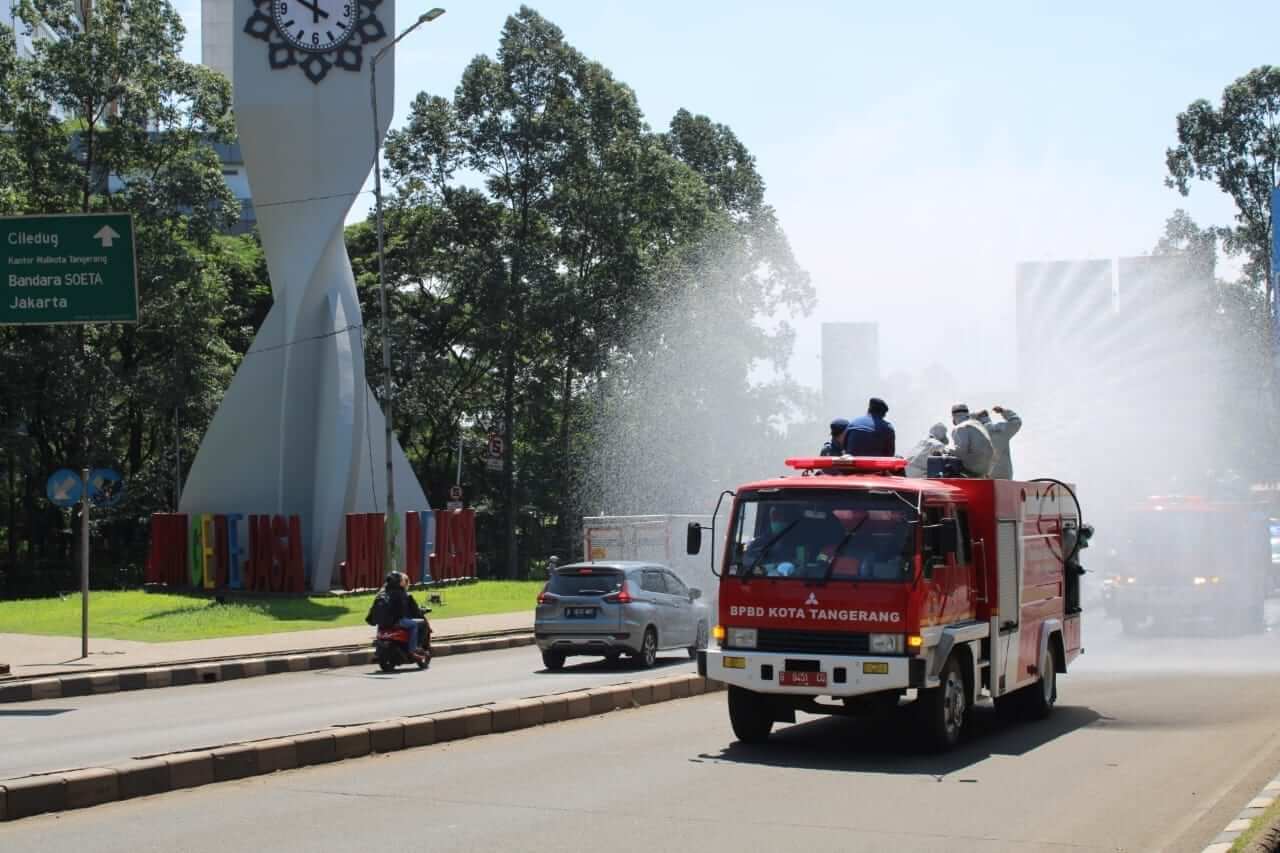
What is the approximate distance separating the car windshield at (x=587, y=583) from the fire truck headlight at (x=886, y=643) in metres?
9.64

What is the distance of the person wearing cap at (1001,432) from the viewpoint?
1485 centimetres

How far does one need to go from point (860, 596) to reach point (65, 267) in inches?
521

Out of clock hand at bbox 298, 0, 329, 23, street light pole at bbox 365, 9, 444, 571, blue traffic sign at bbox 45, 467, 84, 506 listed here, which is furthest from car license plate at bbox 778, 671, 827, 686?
clock hand at bbox 298, 0, 329, 23

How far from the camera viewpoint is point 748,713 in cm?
1300

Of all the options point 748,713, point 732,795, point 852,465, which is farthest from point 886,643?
point 732,795

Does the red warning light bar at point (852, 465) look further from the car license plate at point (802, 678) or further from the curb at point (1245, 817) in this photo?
the curb at point (1245, 817)

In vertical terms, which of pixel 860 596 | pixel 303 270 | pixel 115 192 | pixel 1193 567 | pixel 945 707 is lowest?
pixel 945 707

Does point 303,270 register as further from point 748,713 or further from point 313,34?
point 748,713

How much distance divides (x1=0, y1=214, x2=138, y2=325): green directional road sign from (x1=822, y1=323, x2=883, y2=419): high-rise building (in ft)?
142

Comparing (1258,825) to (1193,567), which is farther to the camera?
(1193,567)

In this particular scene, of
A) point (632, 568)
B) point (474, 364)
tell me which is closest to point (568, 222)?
point (474, 364)

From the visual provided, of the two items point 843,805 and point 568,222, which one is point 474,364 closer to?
point 568,222

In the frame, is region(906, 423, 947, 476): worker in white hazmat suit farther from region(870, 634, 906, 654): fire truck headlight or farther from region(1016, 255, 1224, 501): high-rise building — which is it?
region(1016, 255, 1224, 501): high-rise building

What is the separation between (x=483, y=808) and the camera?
387 inches
